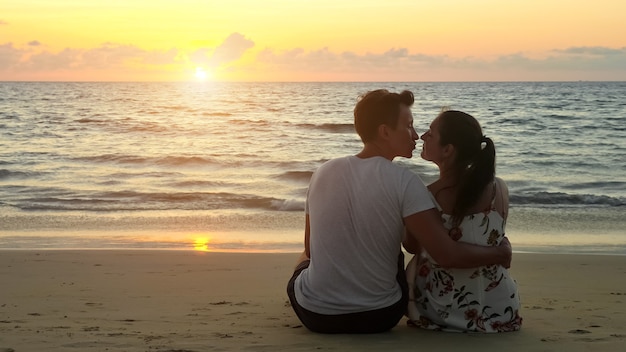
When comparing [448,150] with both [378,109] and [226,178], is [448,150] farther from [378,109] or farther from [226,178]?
[226,178]

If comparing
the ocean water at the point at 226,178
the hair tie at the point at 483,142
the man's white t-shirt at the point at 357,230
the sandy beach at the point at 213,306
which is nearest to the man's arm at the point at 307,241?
the man's white t-shirt at the point at 357,230

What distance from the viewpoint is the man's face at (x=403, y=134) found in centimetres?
374

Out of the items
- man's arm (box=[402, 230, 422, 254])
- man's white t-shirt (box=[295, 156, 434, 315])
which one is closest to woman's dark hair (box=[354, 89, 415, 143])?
man's white t-shirt (box=[295, 156, 434, 315])

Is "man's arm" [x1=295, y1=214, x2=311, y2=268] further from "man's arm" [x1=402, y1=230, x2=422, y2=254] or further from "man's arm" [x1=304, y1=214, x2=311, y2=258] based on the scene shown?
"man's arm" [x1=402, y1=230, x2=422, y2=254]

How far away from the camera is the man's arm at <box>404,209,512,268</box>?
3.72 metres

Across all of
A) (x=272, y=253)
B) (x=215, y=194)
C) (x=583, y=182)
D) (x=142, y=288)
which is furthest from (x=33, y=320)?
(x=583, y=182)

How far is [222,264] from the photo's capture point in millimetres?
7277

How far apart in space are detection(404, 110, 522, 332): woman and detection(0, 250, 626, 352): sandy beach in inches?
4.3

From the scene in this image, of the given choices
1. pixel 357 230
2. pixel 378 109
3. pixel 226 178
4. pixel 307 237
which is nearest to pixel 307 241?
pixel 307 237

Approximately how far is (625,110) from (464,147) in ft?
135

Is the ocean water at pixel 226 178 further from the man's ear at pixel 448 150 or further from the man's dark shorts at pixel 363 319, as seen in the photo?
the man's ear at pixel 448 150

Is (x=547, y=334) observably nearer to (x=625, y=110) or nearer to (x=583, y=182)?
(x=583, y=182)

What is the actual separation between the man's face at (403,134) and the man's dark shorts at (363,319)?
61 centimetres

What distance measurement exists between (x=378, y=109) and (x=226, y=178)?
44.6 ft
